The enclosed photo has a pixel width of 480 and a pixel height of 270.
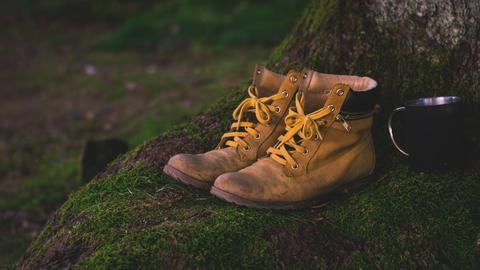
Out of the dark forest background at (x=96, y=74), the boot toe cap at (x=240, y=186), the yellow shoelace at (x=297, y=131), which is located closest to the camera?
the boot toe cap at (x=240, y=186)

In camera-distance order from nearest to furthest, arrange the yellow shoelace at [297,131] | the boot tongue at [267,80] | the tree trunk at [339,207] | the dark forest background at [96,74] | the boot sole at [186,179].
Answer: the tree trunk at [339,207] → the yellow shoelace at [297,131] → the boot sole at [186,179] → the boot tongue at [267,80] → the dark forest background at [96,74]

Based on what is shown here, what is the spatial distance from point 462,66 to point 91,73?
6547 millimetres

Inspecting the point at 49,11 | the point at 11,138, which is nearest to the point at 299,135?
the point at 11,138

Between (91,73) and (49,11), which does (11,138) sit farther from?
(49,11)

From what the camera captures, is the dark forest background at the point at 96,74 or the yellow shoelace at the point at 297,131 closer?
the yellow shoelace at the point at 297,131

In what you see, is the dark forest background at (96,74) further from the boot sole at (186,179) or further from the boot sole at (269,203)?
the boot sole at (269,203)

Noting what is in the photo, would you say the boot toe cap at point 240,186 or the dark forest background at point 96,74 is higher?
the boot toe cap at point 240,186

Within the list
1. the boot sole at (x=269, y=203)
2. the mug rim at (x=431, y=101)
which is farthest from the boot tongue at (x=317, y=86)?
the boot sole at (x=269, y=203)

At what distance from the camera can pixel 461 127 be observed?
9.47 ft

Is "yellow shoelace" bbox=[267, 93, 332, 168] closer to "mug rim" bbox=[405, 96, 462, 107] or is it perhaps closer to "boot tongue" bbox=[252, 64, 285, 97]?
"boot tongue" bbox=[252, 64, 285, 97]

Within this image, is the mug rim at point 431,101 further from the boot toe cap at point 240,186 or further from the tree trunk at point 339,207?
the boot toe cap at point 240,186

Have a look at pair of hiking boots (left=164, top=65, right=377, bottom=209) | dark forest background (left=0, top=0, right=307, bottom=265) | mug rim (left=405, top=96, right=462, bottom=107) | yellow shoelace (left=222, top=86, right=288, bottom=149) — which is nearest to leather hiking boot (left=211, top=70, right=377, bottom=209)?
pair of hiking boots (left=164, top=65, right=377, bottom=209)

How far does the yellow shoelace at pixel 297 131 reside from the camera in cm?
284

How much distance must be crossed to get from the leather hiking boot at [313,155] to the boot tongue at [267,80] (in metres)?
0.19
